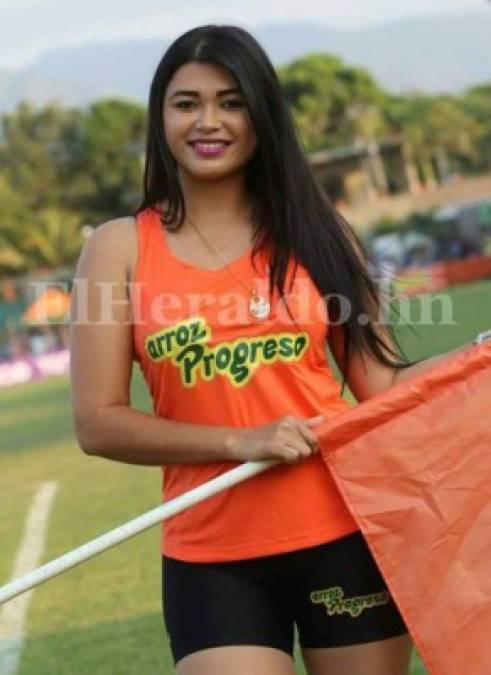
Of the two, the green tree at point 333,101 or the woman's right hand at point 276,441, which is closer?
the woman's right hand at point 276,441

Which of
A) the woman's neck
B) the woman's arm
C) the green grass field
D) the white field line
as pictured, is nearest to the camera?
the woman's arm

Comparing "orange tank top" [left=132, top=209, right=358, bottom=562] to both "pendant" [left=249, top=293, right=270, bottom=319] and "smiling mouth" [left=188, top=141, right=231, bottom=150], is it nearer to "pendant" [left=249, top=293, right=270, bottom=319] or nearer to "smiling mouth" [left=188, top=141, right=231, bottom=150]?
"pendant" [left=249, top=293, right=270, bottom=319]

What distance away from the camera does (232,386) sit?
3154mm

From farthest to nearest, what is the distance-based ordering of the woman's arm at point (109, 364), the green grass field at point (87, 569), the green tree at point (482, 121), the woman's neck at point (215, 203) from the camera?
the green tree at point (482, 121) < the green grass field at point (87, 569) < the woman's neck at point (215, 203) < the woman's arm at point (109, 364)

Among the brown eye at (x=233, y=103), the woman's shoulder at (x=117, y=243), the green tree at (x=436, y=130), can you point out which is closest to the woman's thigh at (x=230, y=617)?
the woman's shoulder at (x=117, y=243)

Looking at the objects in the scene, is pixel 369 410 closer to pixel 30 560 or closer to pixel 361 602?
pixel 361 602

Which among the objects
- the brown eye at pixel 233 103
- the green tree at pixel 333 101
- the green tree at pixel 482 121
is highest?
the brown eye at pixel 233 103

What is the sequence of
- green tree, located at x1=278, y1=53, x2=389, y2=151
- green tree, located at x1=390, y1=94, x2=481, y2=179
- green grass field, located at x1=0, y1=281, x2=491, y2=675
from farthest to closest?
green tree, located at x1=278, y1=53, x2=389, y2=151 → green tree, located at x1=390, y1=94, x2=481, y2=179 → green grass field, located at x1=0, y1=281, x2=491, y2=675

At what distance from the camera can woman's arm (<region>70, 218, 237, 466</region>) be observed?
3.16m

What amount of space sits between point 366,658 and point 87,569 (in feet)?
17.6

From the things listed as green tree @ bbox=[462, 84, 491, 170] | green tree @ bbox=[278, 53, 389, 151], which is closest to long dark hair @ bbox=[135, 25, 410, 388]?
green tree @ bbox=[278, 53, 389, 151]

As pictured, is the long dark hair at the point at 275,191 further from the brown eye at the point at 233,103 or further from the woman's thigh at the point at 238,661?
the woman's thigh at the point at 238,661

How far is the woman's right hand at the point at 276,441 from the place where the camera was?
120 inches

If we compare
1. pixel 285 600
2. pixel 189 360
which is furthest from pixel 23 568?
pixel 189 360
